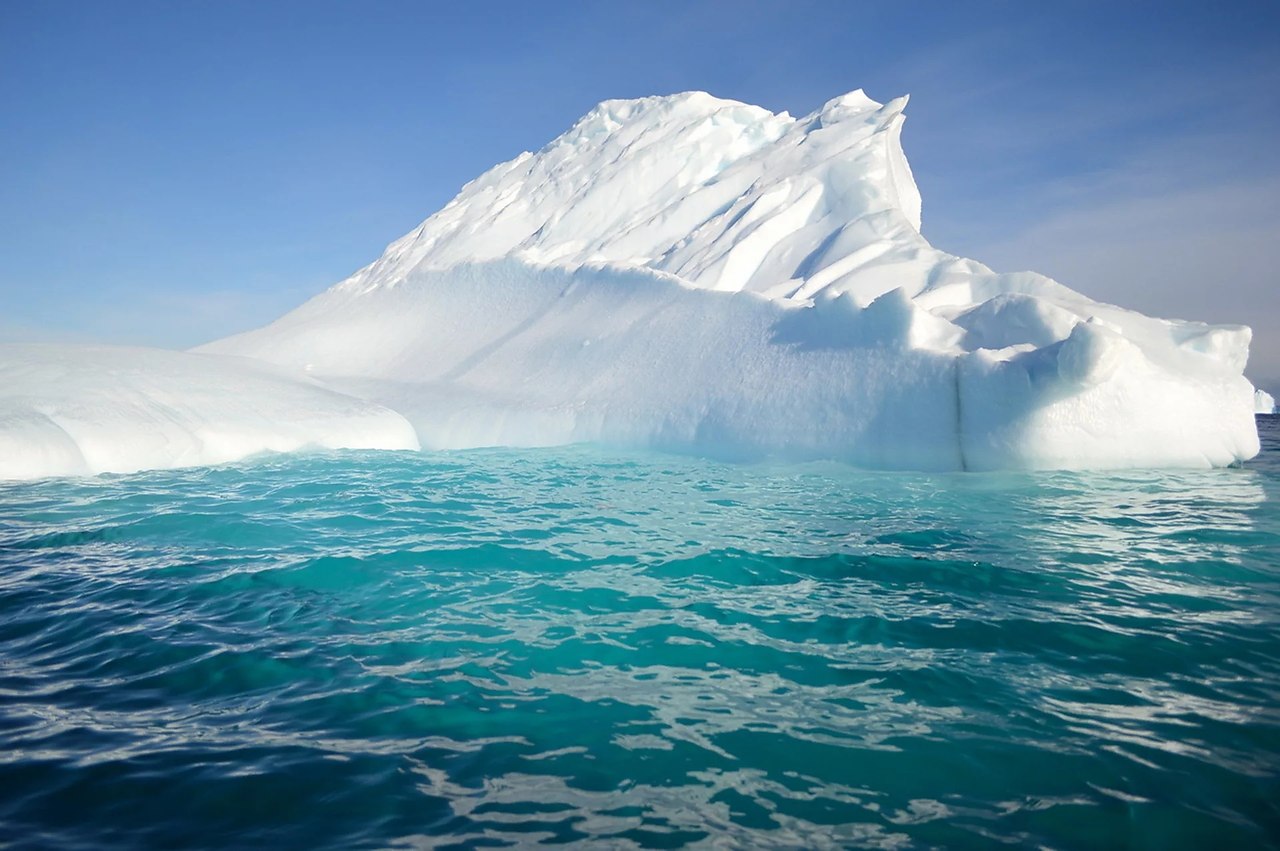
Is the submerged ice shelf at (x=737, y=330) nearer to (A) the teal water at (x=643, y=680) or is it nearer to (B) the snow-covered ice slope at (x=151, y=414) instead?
(B) the snow-covered ice slope at (x=151, y=414)

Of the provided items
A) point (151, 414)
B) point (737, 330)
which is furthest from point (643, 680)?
point (151, 414)

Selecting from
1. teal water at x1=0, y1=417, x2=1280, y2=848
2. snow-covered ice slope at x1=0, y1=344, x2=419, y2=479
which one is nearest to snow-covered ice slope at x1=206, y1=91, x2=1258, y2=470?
snow-covered ice slope at x1=0, y1=344, x2=419, y2=479

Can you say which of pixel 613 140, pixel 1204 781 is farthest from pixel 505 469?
pixel 613 140

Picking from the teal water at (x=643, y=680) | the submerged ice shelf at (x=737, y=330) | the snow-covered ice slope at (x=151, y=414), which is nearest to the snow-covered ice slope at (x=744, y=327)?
the submerged ice shelf at (x=737, y=330)

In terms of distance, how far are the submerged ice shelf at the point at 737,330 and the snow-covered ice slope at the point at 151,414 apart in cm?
13

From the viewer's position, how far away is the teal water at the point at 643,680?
8.86 feet

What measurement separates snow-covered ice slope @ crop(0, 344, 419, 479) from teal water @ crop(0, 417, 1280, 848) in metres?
2.84

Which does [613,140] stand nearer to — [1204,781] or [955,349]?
[955,349]

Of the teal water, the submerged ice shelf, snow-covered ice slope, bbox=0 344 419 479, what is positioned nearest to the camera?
the teal water

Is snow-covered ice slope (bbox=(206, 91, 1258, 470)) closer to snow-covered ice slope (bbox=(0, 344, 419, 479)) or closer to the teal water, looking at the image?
snow-covered ice slope (bbox=(0, 344, 419, 479))

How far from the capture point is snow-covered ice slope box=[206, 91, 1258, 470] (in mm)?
10406

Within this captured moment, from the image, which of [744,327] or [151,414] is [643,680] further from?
[151,414]

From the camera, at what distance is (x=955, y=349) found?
36.1ft

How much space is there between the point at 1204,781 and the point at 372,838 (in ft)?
10.2
